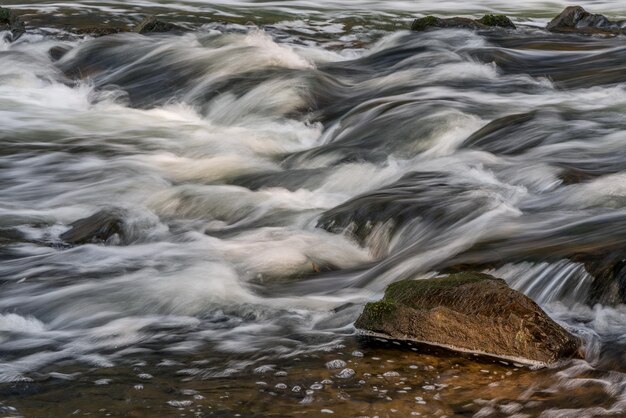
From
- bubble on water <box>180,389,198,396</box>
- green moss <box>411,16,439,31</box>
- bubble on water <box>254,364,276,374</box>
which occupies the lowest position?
bubble on water <box>254,364,276,374</box>

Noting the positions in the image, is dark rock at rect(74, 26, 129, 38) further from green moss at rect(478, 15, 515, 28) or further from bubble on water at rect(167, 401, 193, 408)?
bubble on water at rect(167, 401, 193, 408)

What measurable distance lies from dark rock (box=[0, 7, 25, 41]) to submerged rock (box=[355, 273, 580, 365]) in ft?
33.7

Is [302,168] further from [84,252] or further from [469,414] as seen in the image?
[469,414]

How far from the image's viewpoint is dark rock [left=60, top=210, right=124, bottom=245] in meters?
7.01

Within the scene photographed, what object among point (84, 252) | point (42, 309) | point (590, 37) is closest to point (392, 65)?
point (590, 37)

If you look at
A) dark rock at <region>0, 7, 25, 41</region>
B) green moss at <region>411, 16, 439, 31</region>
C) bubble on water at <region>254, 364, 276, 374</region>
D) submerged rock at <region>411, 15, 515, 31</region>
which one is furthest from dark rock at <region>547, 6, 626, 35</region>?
bubble on water at <region>254, 364, 276, 374</region>

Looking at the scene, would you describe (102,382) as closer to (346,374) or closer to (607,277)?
(346,374)

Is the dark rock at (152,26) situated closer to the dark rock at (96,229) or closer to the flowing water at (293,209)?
the flowing water at (293,209)

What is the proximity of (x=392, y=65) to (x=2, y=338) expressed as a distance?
8.01m

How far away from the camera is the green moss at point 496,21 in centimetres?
1464

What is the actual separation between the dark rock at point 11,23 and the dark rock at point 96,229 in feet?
24.1

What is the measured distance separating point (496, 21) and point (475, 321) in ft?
34.5

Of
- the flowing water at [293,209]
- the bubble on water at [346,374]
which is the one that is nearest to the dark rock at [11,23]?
the flowing water at [293,209]

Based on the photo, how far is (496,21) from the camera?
14.7m
